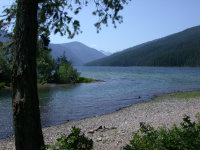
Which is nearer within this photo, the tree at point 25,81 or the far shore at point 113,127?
the tree at point 25,81

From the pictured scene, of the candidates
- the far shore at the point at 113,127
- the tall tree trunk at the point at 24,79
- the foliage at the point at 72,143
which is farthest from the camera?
the far shore at the point at 113,127

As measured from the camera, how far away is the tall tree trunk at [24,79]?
5.15m

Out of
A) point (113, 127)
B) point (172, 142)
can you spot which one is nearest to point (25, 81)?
point (172, 142)

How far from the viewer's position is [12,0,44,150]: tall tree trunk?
5148 mm

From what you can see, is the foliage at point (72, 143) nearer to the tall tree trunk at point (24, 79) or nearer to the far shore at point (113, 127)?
the tall tree trunk at point (24, 79)

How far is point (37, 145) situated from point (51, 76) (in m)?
62.3

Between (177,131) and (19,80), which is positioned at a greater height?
(19,80)

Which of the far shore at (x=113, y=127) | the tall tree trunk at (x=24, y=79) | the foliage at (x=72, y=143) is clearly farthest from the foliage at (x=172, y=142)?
the tall tree trunk at (x=24, y=79)

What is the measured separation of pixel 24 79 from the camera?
5141 mm

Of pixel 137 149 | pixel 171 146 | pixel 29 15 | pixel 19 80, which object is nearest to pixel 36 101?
pixel 19 80

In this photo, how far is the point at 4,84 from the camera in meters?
50.8

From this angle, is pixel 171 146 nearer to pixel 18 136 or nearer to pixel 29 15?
pixel 18 136

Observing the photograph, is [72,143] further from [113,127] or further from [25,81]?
[113,127]

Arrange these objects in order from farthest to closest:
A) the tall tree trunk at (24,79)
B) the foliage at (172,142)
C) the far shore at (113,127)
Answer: the far shore at (113,127), the tall tree trunk at (24,79), the foliage at (172,142)
